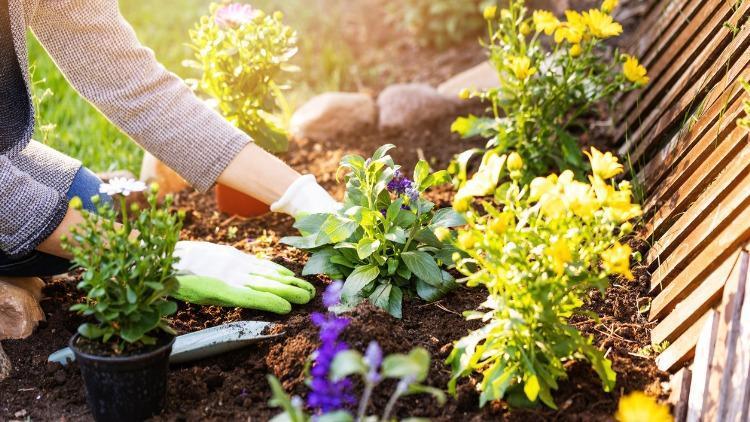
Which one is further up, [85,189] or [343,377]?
[343,377]

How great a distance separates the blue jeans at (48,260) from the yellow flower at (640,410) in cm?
147

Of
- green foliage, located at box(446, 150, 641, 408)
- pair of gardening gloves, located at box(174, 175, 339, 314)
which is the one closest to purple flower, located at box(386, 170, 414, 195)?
pair of gardening gloves, located at box(174, 175, 339, 314)

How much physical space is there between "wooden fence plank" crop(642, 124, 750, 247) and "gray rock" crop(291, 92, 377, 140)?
144 cm

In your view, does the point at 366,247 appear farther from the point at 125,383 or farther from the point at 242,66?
the point at 242,66

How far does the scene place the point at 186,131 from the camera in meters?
2.25

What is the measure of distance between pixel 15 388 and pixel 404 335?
2.99 feet

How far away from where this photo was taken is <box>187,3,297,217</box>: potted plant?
103 inches

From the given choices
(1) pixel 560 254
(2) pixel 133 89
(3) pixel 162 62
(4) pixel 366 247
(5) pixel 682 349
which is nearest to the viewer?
(1) pixel 560 254

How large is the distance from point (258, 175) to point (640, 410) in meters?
1.26

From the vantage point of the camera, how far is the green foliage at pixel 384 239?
6.58 ft

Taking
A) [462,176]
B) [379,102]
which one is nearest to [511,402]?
[462,176]

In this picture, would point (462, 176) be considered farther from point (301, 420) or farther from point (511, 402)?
point (301, 420)

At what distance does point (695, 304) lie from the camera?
176cm

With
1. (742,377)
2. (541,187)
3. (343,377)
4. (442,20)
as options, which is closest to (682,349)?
(742,377)
